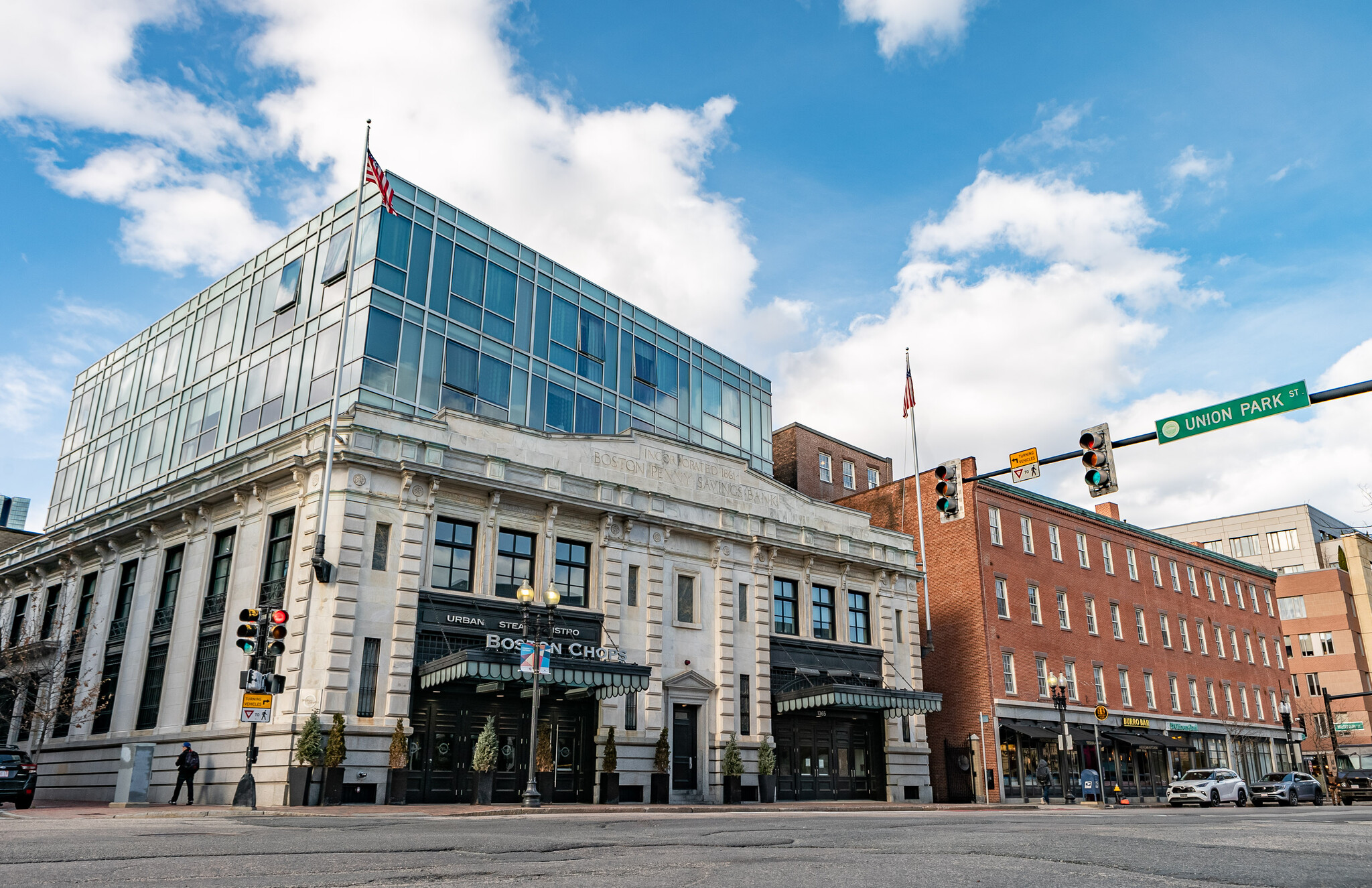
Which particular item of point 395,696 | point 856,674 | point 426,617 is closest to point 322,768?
point 395,696

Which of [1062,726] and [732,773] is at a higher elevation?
[1062,726]

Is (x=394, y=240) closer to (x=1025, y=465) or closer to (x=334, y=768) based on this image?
(x=334, y=768)

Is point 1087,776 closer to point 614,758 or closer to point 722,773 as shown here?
point 722,773

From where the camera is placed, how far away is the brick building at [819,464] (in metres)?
54.4

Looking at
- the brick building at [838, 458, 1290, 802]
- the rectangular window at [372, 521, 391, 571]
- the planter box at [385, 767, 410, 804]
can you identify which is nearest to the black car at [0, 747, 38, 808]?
the planter box at [385, 767, 410, 804]

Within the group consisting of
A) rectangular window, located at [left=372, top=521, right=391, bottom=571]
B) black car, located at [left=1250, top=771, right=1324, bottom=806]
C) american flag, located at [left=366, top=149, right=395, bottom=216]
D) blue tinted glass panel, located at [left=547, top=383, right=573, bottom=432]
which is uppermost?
american flag, located at [left=366, top=149, right=395, bottom=216]

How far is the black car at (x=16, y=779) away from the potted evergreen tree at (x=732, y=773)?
2095 centimetres

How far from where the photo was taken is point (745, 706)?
3681cm

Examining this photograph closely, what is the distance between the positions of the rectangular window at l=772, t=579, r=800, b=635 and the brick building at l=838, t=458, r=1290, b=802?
10385mm

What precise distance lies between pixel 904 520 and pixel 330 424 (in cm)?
3168

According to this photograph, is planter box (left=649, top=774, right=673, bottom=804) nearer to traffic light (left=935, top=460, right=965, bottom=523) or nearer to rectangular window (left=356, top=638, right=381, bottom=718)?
rectangular window (left=356, top=638, right=381, bottom=718)

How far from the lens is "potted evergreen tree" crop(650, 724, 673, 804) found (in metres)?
32.8

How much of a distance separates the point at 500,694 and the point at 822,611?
15950 millimetres

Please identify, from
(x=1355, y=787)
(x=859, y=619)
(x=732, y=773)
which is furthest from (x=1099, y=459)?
(x=1355, y=787)
